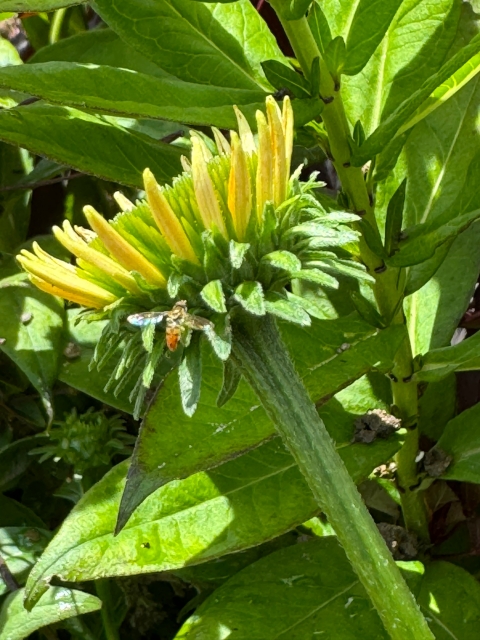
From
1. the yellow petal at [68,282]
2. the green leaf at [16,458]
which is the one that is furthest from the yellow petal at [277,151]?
the green leaf at [16,458]

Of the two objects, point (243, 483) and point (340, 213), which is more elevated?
point (340, 213)

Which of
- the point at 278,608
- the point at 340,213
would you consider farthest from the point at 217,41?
the point at 278,608

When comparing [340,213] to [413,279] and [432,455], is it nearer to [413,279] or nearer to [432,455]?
[413,279]

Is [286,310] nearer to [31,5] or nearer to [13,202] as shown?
[31,5]

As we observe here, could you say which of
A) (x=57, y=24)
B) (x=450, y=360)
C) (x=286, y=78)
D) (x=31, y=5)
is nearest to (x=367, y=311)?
(x=450, y=360)

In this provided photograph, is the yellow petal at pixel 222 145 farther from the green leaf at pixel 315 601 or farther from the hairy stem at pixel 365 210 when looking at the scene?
the green leaf at pixel 315 601

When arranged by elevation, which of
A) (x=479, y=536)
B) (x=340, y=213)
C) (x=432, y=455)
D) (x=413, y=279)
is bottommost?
(x=479, y=536)
